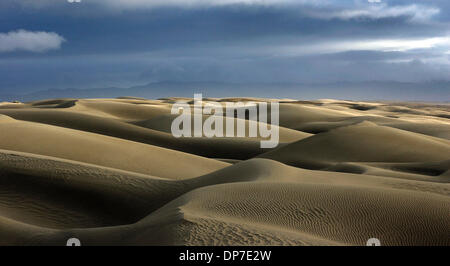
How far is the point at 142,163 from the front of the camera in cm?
1429

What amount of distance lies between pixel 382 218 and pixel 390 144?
11.9 m

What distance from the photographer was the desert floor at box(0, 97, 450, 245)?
554 centimetres

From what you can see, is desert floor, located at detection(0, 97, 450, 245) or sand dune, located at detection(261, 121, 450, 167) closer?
desert floor, located at detection(0, 97, 450, 245)

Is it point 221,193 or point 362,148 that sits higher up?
point 362,148

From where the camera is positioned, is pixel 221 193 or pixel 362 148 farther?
pixel 362 148

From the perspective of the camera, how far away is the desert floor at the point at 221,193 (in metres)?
5.54

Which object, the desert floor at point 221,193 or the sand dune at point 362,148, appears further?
the sand dune at point 362,148

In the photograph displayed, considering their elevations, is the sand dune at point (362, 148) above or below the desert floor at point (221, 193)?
above

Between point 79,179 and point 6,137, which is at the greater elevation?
point 6,137

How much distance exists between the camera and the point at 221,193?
7344 mm
